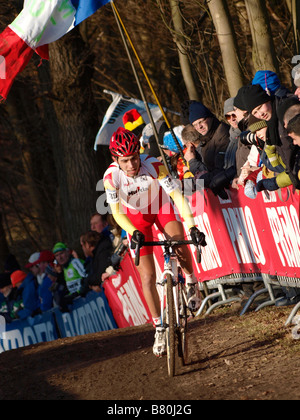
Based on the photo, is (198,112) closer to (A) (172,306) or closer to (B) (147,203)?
(B) (147,203)

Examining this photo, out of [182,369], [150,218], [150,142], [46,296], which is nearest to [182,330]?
[182,369]

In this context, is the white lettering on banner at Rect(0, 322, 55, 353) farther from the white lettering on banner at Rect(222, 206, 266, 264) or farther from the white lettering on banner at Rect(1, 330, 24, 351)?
the white lettering on banner at Rect(222, 206, 266, 264)

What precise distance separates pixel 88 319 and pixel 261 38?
19.2ft

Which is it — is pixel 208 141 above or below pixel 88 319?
above

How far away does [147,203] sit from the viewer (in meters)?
8.12

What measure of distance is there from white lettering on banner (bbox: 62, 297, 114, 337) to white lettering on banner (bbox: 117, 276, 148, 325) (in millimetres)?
749

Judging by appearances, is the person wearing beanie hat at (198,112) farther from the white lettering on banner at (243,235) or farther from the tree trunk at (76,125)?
the tree trunk at (76,125)

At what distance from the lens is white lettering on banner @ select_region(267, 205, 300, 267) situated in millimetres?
7527

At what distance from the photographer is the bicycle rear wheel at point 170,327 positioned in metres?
6.95

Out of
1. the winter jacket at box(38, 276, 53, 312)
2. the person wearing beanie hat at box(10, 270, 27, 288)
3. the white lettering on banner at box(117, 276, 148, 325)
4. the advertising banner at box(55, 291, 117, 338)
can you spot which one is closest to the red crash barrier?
the white lettering on banner at box(117, 276, 148, 325)

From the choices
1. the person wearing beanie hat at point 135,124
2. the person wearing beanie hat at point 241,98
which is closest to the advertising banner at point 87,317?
the person wearing beanie hat at point 135,124

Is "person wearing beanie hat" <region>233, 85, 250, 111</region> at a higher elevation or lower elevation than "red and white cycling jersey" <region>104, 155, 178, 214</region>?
higher
